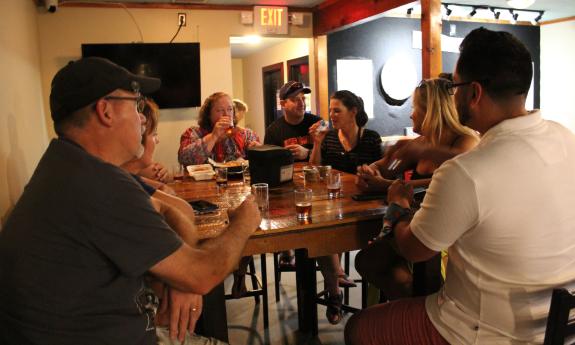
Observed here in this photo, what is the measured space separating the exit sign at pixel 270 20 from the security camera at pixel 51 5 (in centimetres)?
208

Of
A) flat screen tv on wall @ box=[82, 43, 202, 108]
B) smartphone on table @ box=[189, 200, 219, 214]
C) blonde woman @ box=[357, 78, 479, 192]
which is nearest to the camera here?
smartphone on table @ box=[189, 200, 219, 214]

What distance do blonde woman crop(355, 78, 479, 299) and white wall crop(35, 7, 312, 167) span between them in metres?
3.21

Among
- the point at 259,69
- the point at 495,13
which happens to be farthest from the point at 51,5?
the point at 495,13

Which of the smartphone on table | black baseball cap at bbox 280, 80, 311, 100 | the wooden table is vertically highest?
black baseball cap at bbox 280, 80, 311, 100

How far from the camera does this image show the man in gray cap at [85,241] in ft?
3.31

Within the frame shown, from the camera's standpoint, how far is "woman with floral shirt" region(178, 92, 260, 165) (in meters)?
3.42

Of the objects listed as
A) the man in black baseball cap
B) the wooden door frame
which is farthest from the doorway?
the man in black baseball cap

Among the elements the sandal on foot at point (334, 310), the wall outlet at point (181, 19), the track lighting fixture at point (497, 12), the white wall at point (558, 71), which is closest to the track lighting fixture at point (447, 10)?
the track lighting fixture at point (497, 12)

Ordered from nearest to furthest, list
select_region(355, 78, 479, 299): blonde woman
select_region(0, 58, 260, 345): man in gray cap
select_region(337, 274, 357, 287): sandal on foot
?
1. select_region(0, 58, 260, 345): man in gray cap
2. select_region(355, 78, 479, 299): blonde woman
3. select_region(337, 274, 357, 287): sandal on foot

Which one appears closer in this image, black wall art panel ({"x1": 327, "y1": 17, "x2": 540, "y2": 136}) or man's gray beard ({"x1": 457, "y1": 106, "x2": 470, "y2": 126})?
man's gray beard ({"x1": 457, "y1": 106, "x2": 470, "y2": 126})

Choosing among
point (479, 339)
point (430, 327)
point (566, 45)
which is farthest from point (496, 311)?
point (566, 45)

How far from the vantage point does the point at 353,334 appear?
1.61 meters

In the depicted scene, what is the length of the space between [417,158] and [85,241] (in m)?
1.86

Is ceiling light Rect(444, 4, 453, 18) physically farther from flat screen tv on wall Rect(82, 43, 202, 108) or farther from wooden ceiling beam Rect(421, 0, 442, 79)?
flat screen tv on wall Rect(82, 43, 202, 108)
